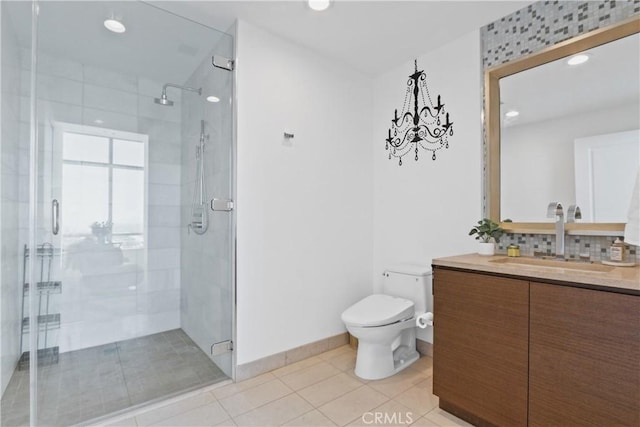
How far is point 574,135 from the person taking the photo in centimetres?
183

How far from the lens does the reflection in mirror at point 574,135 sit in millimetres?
1655

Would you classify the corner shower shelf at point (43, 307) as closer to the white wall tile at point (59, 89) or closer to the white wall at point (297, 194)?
the white wall tile at point (59, 89)

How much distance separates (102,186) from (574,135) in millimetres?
2811

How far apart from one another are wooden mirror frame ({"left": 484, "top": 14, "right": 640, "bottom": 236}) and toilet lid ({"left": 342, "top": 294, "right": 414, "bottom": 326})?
2.70ft

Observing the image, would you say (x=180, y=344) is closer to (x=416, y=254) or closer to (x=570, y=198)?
(x=416, y=254)

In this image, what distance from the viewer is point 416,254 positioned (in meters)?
2.55

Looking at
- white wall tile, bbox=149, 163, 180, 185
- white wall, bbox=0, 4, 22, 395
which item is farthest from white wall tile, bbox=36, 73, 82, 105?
white wall tile, bbox=149, 163, 180, 185

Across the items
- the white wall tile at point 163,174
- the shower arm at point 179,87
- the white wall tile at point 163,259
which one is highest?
the shower arm at point 179,87

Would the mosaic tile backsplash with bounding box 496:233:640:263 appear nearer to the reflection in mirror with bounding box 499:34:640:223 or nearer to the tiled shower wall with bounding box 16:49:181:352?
the reflection in mirror with bounding box 499:34:640:223

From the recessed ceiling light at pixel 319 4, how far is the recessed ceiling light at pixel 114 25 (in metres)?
1.17

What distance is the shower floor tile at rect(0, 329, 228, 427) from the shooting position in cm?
167

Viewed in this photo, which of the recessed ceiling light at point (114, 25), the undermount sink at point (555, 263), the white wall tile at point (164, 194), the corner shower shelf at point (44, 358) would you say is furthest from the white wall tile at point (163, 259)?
the undermount sink at point (555, 263)

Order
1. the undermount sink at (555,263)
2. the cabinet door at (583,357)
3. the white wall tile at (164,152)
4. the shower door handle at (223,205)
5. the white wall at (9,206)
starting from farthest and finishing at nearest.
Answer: the white wall tile at (164,152) → the shower door handle at (223,205) → the white wall at (9,206) → the undermount sink at (555,263) → the cabinet door at (583,357)

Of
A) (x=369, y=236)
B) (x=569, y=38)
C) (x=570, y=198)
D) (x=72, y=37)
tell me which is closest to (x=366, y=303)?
(x=369, y=236)
